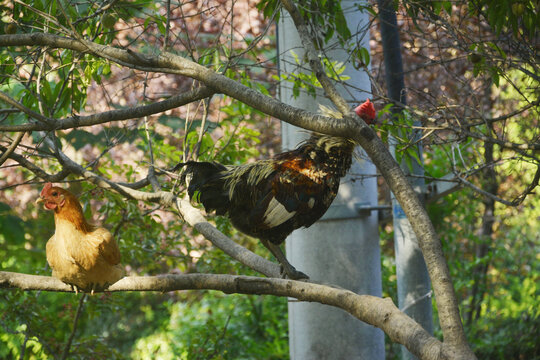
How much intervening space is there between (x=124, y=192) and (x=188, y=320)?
4.70 m

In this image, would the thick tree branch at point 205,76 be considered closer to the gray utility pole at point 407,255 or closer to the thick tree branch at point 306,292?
the thick tree branch at point 306,292

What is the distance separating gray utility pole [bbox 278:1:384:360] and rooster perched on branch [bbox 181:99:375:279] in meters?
0.77

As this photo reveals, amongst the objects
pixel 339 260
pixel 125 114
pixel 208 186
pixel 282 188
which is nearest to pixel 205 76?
pixel 125 114

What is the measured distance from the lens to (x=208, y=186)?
10.8ft

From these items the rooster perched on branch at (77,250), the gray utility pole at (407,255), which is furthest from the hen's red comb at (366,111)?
the rooster perched on branch at (77,250)

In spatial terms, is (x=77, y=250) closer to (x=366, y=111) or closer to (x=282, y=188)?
(x=282, y=188)

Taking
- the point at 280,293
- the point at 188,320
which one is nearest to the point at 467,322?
the point at 188,320

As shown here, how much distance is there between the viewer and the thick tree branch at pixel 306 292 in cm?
185

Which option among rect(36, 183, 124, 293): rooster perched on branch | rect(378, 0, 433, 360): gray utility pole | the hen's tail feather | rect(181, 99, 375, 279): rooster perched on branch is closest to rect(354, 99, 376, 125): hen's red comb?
rect(181, 99, 375, 279): rooster perched on branch

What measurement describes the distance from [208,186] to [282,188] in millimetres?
464

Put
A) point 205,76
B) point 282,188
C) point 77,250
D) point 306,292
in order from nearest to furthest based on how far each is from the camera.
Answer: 1. point 306,292
2. point 205,76
3. point 77,250
4. point 282,188

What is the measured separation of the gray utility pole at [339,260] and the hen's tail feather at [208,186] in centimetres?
96

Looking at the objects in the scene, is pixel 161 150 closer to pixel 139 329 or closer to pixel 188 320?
pixel 188 320

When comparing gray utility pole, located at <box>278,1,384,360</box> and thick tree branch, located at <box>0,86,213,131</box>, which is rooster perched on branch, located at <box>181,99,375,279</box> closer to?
thick tree branch, located at <box>0,86,213,131</box>
